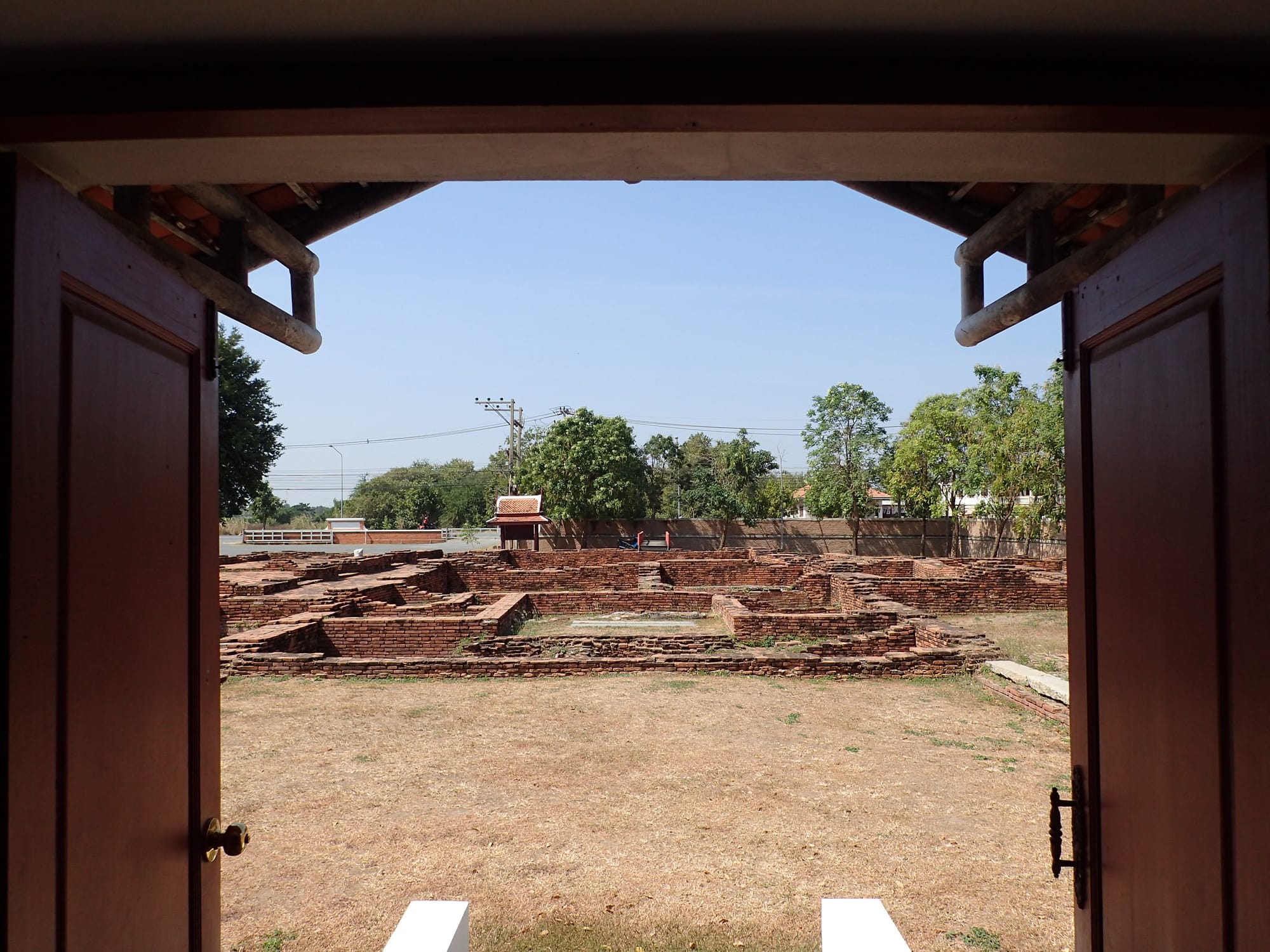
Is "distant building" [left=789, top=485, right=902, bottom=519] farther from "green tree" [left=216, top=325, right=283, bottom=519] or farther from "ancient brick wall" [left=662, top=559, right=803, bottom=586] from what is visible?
"green tree" [left=216, top=325, right=283, bottom=519]

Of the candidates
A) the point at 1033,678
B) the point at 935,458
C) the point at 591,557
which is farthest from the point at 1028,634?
the point at 935,458

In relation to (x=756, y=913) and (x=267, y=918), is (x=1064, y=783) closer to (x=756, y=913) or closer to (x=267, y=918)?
(x=756, y=913)

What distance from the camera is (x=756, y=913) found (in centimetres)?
395

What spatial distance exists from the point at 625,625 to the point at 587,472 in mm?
22361

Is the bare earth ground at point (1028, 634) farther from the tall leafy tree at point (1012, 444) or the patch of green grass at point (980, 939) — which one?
the tall leafy tree at point (1012, 444)

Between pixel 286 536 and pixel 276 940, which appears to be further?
pixel 286 536

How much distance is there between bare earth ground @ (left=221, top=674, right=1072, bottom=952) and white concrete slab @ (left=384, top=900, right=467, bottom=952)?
1550 millimetres

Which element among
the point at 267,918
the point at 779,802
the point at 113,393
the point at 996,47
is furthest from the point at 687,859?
the point at 996,47

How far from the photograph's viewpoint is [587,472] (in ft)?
117

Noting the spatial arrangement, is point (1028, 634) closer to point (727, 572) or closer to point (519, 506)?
point (727, 572)

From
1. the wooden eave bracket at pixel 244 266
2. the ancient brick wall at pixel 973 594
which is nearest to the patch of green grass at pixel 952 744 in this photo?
the wooden eave bracket at pixel 244 266

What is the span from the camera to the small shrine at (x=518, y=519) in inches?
1303

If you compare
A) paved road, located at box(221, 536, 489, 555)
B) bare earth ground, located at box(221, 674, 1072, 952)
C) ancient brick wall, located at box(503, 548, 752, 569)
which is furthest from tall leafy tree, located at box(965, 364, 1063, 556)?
paved road, located at box(221, 536, 489, 555)

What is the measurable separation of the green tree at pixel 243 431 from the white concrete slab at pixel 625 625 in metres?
21.6
